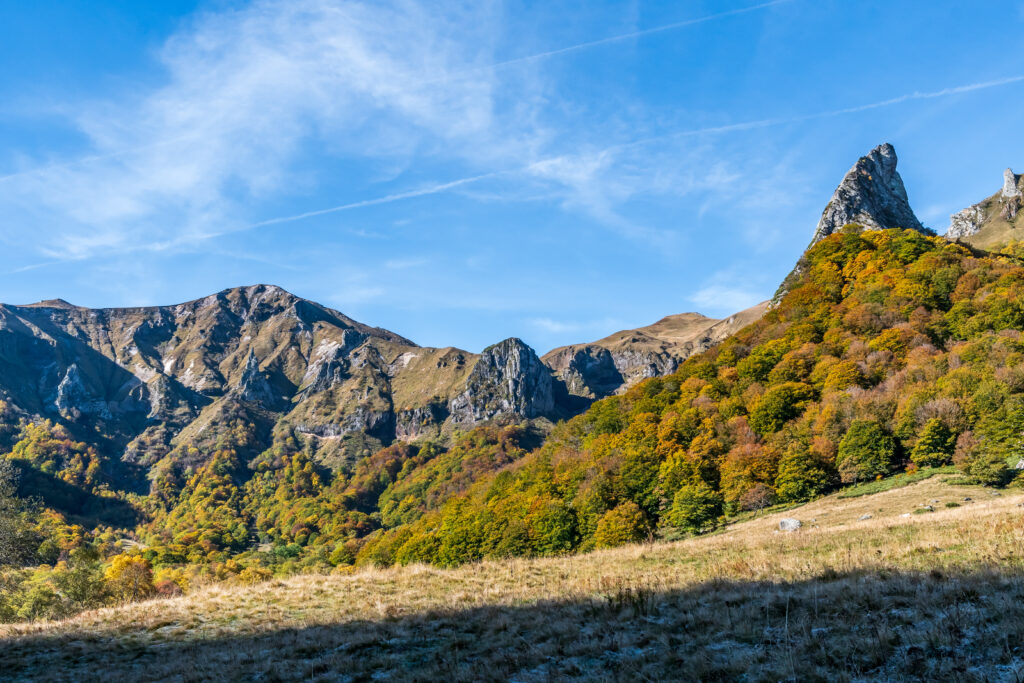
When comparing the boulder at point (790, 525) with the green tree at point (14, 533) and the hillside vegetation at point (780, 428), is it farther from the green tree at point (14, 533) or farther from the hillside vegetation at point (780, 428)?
the green tree at point (14, 533)

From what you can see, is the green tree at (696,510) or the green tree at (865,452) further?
the green tree at (865,452)

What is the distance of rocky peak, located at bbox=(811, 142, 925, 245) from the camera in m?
159

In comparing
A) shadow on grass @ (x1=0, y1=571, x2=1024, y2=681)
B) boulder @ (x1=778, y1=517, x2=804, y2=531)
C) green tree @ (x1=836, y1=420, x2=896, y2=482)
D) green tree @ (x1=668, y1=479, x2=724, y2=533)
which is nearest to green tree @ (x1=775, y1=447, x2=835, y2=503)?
green tree @ (x1=836, y1=420, x2=896, y2=482)

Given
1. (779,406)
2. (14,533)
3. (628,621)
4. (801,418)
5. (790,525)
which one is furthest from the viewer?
(779,406)

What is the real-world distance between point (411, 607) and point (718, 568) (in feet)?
32.6

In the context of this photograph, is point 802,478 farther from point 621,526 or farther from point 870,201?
point 870,201

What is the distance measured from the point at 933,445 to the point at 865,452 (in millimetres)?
5382

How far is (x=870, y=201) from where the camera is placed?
170875mm

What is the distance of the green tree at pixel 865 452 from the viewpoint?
51.9m

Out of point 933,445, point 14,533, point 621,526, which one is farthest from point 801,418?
point 14,533

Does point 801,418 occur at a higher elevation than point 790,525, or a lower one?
higher

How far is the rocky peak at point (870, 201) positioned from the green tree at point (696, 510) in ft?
376

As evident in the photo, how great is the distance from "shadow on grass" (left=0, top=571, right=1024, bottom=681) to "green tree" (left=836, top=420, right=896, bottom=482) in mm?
45983

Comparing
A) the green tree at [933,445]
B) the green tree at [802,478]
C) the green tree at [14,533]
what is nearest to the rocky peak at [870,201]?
the green tree at [802,478]
